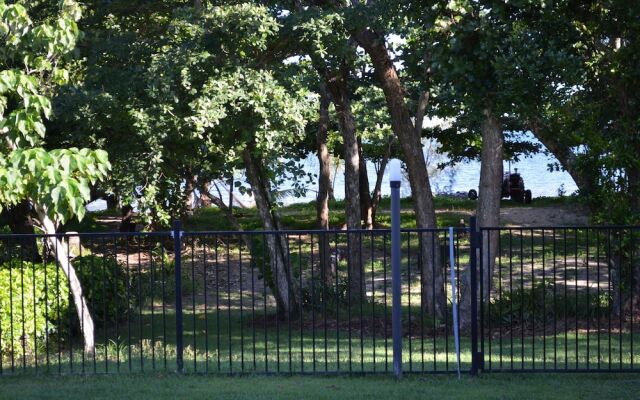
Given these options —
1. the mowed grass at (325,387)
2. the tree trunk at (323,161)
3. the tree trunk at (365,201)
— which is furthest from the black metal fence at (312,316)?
the tree trunk at (365,201)

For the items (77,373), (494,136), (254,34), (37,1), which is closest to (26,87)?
(77,373)

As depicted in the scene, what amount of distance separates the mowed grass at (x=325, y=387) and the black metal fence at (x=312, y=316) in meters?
0.21

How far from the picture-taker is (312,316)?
11117mm

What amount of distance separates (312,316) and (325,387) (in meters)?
2.41

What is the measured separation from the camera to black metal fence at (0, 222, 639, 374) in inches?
382

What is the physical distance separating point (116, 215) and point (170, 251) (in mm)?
9800

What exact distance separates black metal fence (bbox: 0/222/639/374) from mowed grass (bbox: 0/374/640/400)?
21 cm

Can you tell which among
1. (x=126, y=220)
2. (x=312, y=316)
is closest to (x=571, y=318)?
(x=312, y=316)

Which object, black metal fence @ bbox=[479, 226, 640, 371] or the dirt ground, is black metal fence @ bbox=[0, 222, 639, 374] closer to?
black metal fence @ bbox=[479, 226, 640, 371]

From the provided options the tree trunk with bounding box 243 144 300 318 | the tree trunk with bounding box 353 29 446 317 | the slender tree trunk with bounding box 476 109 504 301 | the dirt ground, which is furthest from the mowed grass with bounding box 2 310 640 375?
the dirt ground

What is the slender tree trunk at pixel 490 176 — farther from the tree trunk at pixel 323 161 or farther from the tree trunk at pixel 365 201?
the tree trunk at pixel 365 201

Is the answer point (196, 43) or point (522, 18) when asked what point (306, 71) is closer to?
point (196, 43)

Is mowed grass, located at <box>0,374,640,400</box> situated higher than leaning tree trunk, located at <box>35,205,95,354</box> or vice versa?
leaning tree trunk, located at <box>35,205,95,354</box>

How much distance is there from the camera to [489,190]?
16125 mm
